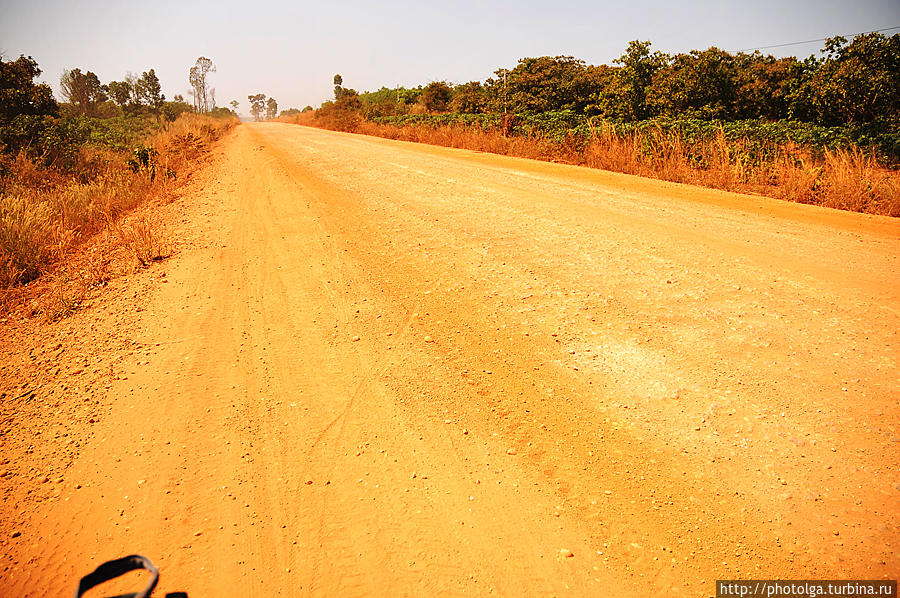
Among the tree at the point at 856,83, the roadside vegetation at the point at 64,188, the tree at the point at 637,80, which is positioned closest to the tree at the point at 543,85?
the tree at the point at 637,80

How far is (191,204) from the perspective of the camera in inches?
328

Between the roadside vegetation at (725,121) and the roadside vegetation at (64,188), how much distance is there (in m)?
9.92

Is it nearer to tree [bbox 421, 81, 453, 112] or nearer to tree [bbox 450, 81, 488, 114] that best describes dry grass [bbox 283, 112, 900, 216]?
tree [bbox 450, 81, 488, 114]

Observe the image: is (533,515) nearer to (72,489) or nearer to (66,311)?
(72,489)

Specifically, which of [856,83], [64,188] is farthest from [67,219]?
[856,83]

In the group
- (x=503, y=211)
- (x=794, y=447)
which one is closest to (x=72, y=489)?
(x=794, y=447)

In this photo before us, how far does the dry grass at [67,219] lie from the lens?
541 centimetres

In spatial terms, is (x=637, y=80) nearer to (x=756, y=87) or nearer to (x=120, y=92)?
(x=756, y=87)

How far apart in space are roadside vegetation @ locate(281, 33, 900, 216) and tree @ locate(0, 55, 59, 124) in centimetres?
1267

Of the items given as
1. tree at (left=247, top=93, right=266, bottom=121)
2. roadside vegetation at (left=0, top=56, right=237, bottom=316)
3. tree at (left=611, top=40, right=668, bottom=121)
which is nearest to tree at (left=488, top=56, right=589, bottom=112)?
tree at (left=611, top=40, right=668, bottom=121)

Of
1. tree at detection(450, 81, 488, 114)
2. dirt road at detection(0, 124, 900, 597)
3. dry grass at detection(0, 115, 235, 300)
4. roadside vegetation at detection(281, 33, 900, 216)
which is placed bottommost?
dirt road at detection(0, 124, 900, 597)

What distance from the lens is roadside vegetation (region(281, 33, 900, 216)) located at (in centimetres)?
871

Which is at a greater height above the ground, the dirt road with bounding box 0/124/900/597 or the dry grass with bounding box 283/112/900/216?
the dry grass with bounding box 283/112/900/216

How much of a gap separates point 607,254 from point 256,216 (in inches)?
209
